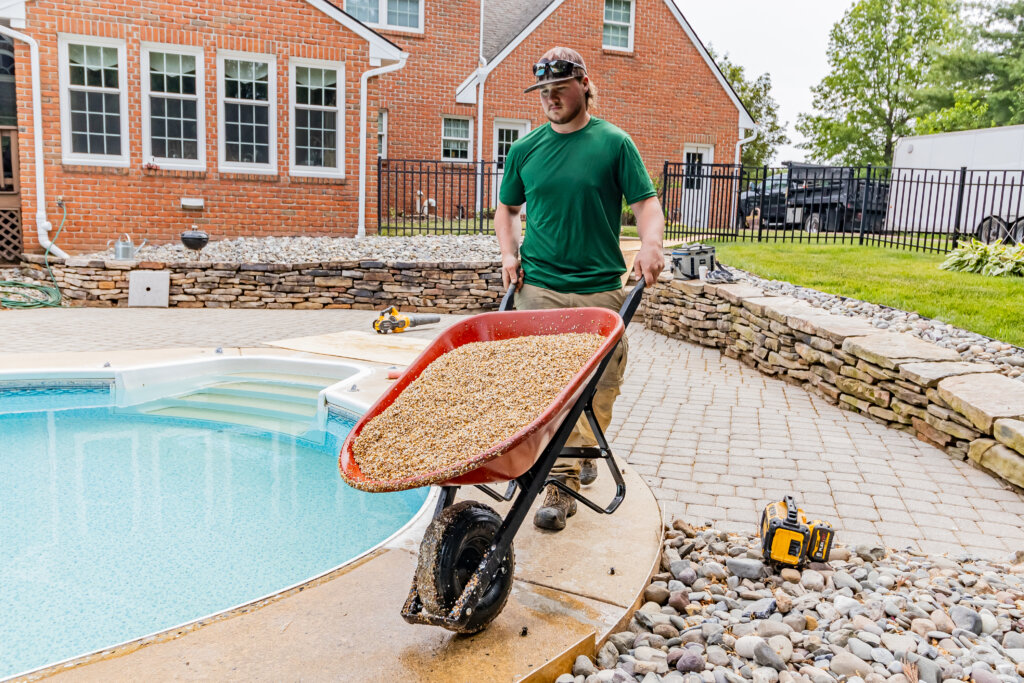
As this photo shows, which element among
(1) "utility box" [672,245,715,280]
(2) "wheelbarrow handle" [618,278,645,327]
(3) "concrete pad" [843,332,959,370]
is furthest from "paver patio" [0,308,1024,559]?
(2) "wheelbarrow handle" [618,278,645,327]

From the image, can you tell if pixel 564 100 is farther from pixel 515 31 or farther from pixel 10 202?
pixel 515 31

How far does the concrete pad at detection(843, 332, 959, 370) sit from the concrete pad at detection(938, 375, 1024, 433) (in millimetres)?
422

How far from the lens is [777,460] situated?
15.1ft

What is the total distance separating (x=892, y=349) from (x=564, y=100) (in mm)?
3494

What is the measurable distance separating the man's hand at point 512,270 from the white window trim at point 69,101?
35.4 feet

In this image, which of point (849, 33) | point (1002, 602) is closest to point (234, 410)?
point (1002, 602)

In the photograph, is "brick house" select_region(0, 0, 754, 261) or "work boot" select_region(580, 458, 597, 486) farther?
"brick house" select_region(0, 0, 754, 261)

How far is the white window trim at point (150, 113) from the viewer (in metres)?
12.1

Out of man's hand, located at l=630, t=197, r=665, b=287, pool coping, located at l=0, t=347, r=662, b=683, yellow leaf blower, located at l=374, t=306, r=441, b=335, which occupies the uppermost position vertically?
man's hand, located at l=630, t=197, r=665, b=287

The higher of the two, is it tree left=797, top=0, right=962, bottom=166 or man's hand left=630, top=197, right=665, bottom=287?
tree left=797, top=0, right=962, bottom=166

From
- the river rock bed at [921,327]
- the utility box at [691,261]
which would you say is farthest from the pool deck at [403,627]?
the utility box at [691,261]

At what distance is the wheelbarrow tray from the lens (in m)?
2.03

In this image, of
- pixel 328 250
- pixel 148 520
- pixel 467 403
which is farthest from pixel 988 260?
pixel 148 520

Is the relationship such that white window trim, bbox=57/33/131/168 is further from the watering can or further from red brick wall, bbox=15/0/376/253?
the watering can
